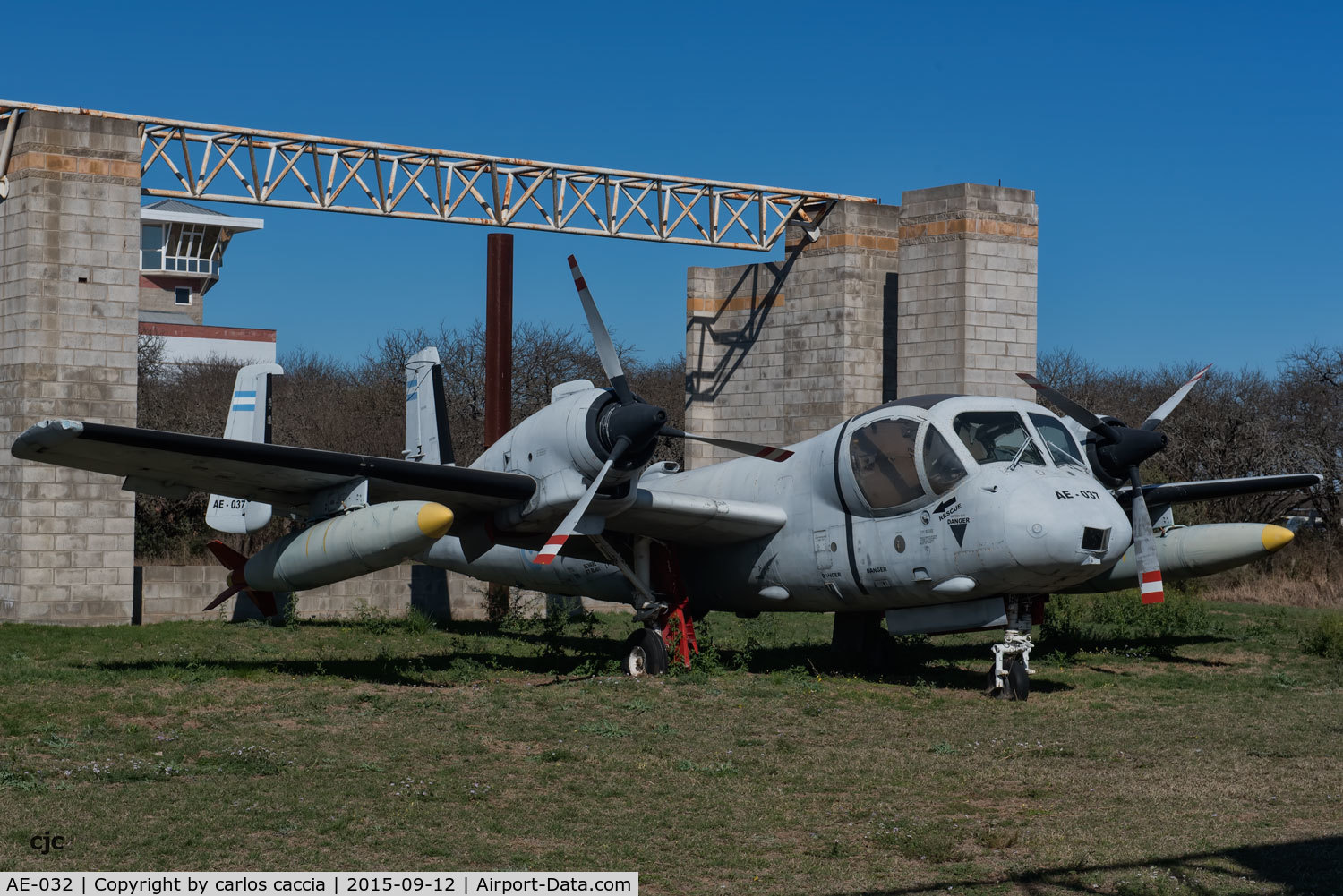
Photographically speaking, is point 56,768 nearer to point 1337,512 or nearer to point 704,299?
point 704,299

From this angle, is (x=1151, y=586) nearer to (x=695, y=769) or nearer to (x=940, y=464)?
(x=940, y=464)

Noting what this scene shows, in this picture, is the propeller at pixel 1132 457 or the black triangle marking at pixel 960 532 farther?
the propeller at pixel 1132 457

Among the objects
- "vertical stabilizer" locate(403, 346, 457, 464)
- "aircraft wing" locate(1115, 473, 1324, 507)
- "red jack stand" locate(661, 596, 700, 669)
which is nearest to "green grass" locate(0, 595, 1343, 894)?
"red jack stand" locate(661, 596, 700, 669)

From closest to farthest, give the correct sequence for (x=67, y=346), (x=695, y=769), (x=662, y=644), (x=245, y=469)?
(x=695, y=769), (x=245, y=469), (x=662, y=644), (x=67, y=346)

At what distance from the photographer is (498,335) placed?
2808 cm

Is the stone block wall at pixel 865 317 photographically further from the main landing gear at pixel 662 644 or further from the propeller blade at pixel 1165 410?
the main landing gear at pixel 662 644

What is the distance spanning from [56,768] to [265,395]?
42.7ft

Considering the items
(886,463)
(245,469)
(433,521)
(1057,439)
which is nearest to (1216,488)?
(1057,439)

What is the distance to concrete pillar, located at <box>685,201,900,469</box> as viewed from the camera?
34.0 metres

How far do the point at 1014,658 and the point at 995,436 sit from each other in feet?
8.49

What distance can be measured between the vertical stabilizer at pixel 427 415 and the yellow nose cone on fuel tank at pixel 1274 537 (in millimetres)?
12262

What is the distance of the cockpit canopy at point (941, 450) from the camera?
48.1ft

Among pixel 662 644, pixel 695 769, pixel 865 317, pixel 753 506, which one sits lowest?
pixel 695 769

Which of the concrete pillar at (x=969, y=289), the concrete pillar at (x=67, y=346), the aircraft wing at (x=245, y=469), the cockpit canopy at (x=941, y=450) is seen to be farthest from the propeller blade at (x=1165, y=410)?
the concrete pillar at (x=67, y=346)
